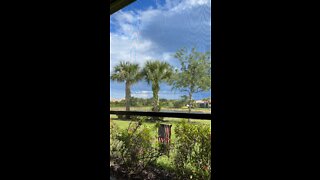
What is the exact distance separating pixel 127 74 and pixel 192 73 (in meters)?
1.40

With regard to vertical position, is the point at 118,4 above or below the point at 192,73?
above

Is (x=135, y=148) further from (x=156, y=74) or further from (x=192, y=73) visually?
(x=192, y=73)

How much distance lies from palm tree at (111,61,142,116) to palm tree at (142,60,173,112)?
236 mm

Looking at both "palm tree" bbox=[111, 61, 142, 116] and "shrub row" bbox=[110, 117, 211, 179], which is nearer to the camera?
"shrub row" bbox=[110, 117, 211, 179]

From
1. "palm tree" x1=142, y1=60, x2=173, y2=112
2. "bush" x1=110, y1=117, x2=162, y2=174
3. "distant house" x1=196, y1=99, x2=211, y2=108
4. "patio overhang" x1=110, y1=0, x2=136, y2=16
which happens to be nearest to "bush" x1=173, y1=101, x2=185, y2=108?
"distant house" x1=196, y1=99, x2=211, y2=108

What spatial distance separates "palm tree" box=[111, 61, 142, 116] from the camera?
3.48m

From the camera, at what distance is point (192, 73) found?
2.59m

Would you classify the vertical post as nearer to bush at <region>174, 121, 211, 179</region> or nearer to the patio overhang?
bush at <region>174, 121, 211, 179</region>

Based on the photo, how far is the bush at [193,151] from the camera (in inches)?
100

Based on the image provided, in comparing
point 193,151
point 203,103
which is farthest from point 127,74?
point 203,103
